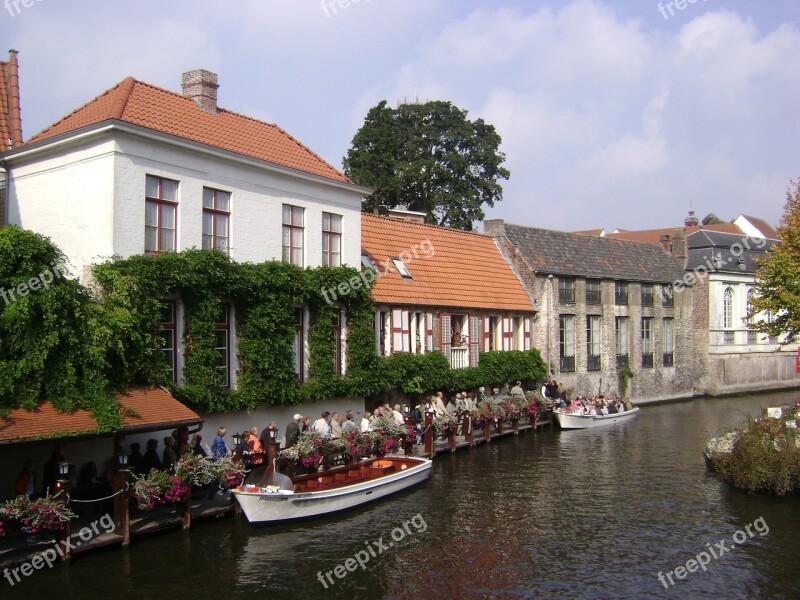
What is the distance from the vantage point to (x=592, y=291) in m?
37.5

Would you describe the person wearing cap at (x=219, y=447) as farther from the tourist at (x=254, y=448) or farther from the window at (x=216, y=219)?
the window at (x=216, y=219)

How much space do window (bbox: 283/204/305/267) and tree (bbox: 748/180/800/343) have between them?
13615 mm

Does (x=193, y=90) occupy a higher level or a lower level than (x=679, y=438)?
higher

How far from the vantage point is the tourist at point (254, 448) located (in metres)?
17.7

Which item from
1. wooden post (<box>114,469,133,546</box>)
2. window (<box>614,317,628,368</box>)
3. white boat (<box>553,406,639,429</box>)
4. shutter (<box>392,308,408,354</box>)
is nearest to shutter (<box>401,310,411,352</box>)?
shutter (<box>392,308,408,354</box>)

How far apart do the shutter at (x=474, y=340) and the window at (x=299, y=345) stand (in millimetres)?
9981

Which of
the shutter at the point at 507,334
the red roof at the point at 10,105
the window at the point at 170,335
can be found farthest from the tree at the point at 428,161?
the window at the point at 170,335

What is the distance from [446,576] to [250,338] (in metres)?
8.83

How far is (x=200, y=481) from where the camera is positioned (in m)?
15.3

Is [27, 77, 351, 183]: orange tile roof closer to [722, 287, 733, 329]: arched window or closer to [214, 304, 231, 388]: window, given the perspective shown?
[214, 304, 231, 388]: window

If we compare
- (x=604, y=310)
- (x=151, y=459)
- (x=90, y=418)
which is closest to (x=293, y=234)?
(x=151, y=459)

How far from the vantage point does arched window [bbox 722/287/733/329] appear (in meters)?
44.6

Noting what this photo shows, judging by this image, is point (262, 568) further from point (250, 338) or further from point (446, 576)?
point (250, 338)

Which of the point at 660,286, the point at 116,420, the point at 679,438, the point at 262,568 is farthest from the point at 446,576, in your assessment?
the point at 660,286
